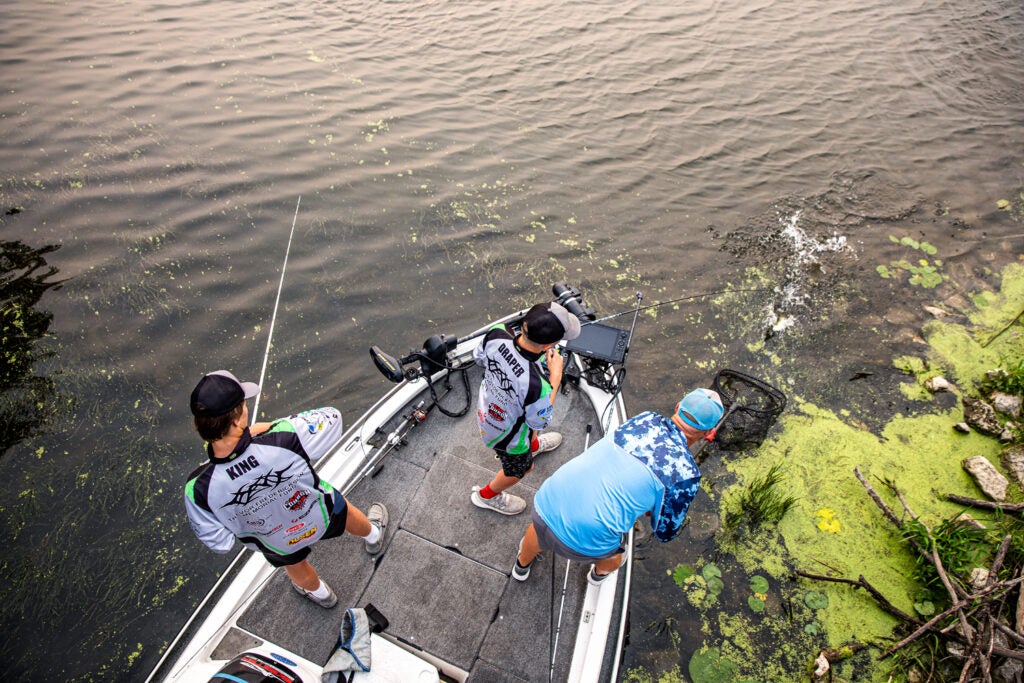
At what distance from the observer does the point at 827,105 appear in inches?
342

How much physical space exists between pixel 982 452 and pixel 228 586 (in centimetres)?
612

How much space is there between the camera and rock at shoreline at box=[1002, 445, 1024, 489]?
4.15 meters

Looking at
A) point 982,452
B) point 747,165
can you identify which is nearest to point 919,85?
point 747,165

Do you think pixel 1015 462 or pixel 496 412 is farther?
pixel 1015 462

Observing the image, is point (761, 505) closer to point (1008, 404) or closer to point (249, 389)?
point (1008, 404)

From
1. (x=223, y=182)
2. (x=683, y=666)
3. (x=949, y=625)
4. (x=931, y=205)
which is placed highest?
(x=223, y=182)

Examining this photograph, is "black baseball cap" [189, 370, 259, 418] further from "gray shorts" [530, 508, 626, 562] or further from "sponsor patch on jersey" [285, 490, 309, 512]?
"gray shorts" [530, 508, 626, 562]

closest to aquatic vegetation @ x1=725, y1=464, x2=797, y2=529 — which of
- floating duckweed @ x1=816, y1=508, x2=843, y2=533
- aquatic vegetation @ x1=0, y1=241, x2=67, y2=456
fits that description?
floating duckweed @ x1=816, y1=508, x2=843, y2=533

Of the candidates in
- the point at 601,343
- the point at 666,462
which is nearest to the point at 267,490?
the point at 666,462

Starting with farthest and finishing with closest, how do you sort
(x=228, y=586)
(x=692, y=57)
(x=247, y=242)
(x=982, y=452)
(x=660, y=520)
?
1. (x=692, y=57)
2. (x=247, y=242)
3. (x=982, y=452)
4. (x=228, y=586)
5. (x=660, y=520)

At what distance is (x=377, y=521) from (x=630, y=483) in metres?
1.77

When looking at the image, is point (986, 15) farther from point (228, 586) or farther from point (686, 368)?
point (228, 586)

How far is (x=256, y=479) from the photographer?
79.1 inches

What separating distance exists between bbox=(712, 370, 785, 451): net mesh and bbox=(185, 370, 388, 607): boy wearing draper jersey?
3.35m
